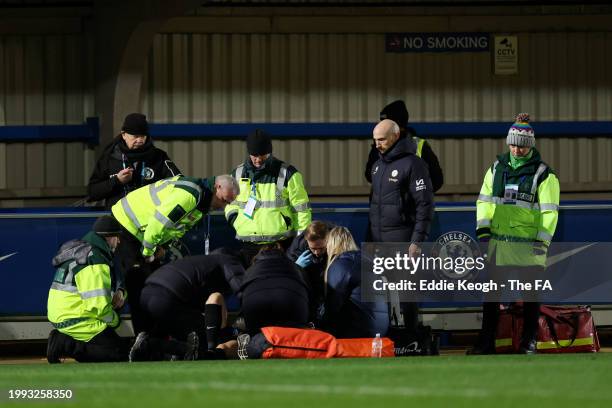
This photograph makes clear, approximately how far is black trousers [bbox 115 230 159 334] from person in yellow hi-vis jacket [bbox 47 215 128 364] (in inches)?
13.1

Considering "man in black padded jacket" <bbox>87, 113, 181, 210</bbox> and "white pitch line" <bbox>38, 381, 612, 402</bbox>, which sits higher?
"man in black padded jacket" <bbox>87, 113, 181, 210</bbox>

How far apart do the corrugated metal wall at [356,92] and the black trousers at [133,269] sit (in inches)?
368

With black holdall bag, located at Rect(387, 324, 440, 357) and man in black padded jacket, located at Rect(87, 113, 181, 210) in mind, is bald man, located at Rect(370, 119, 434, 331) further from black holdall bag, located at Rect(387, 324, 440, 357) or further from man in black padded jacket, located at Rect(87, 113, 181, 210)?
man in black padded jacket, located at Rect(87, 113, 181, 210)

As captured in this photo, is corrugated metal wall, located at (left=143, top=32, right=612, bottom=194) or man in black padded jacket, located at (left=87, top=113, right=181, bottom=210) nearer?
man in black padded jacket, located at (left=87, top=113, right=181, bottom=210)

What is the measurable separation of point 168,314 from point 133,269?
57cm

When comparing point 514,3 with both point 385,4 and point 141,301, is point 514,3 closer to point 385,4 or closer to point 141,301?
point 385,4

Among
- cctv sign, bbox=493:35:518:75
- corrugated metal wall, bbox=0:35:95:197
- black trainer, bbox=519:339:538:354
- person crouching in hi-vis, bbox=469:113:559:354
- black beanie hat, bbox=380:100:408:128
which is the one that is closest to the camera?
black trainer, bbox=519:339:538:354

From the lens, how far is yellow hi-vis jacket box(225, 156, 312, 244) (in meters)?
10.6

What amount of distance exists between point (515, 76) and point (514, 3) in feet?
3.63

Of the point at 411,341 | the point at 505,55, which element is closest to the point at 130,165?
the point at 411,341

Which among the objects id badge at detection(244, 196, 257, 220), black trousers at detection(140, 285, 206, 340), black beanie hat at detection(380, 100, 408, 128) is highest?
black beanie hat at detection(380, 100, 408, 128)

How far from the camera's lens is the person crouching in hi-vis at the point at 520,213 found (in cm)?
1063

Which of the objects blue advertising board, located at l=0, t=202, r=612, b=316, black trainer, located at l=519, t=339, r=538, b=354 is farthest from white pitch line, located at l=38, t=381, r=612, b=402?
blue advertising board, located at l=0, t=202, r=612, b=316

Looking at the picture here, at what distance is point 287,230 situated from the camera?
10688 mm
